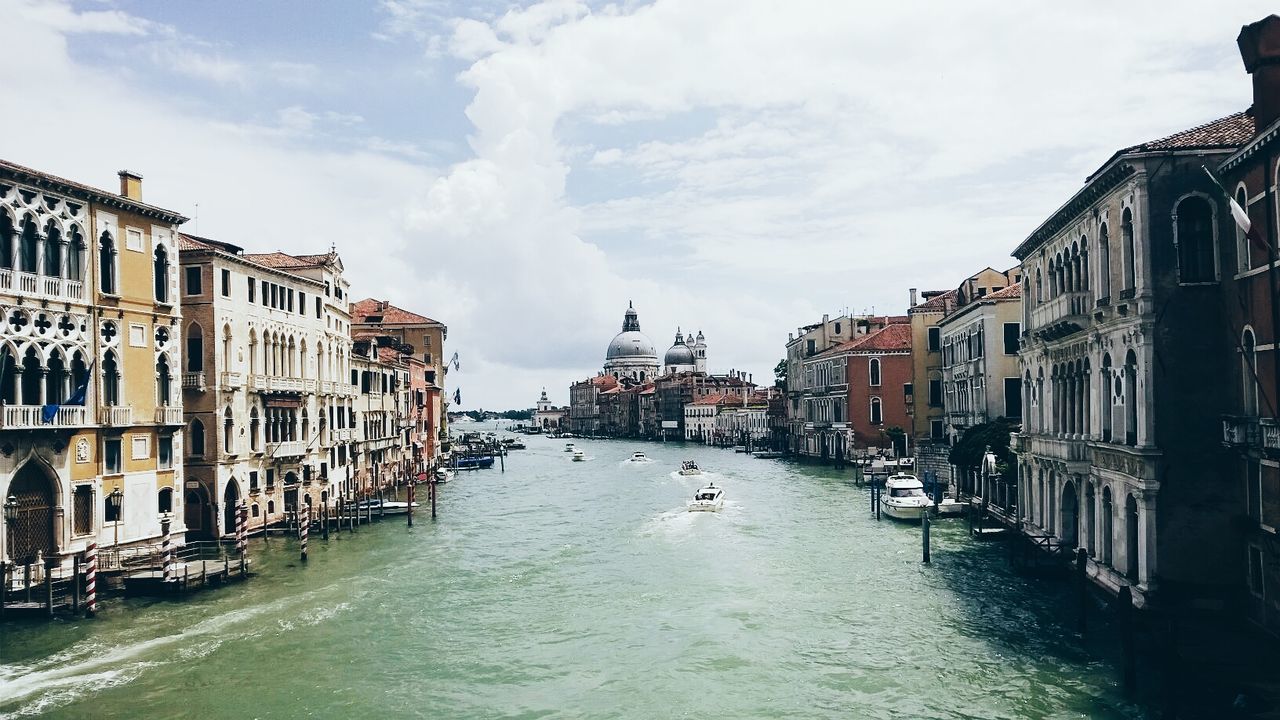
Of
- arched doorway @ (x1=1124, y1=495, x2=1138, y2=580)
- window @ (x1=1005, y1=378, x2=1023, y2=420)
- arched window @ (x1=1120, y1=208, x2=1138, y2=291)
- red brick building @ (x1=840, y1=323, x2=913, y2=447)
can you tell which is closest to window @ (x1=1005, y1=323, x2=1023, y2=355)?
window @ (x1=1005, y1=378, x2=1023, y2=420)

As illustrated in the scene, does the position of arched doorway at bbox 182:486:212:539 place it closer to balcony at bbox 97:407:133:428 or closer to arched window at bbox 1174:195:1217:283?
balcony at bbox 97:407:133:428

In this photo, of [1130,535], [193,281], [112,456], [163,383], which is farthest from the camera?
[193,281]

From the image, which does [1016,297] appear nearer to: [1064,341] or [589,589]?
[1064,341]

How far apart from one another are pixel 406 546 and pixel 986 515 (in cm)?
1817

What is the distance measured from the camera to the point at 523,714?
14.4 metres

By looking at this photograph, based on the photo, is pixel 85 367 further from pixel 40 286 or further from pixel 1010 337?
pixel 1010 337

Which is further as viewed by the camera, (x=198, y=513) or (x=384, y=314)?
(x=384, y=314)

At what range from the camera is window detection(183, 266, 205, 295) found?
89.9 feet

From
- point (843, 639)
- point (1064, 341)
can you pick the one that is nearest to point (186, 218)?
point (843, 639)

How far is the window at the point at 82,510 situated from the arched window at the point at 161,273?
5081 mm

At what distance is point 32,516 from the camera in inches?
806

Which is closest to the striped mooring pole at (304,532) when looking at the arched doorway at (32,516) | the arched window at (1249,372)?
the arched doorway at (32,516)

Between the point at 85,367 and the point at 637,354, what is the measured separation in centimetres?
15545

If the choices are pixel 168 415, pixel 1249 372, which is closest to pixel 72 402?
pixel 168 415
